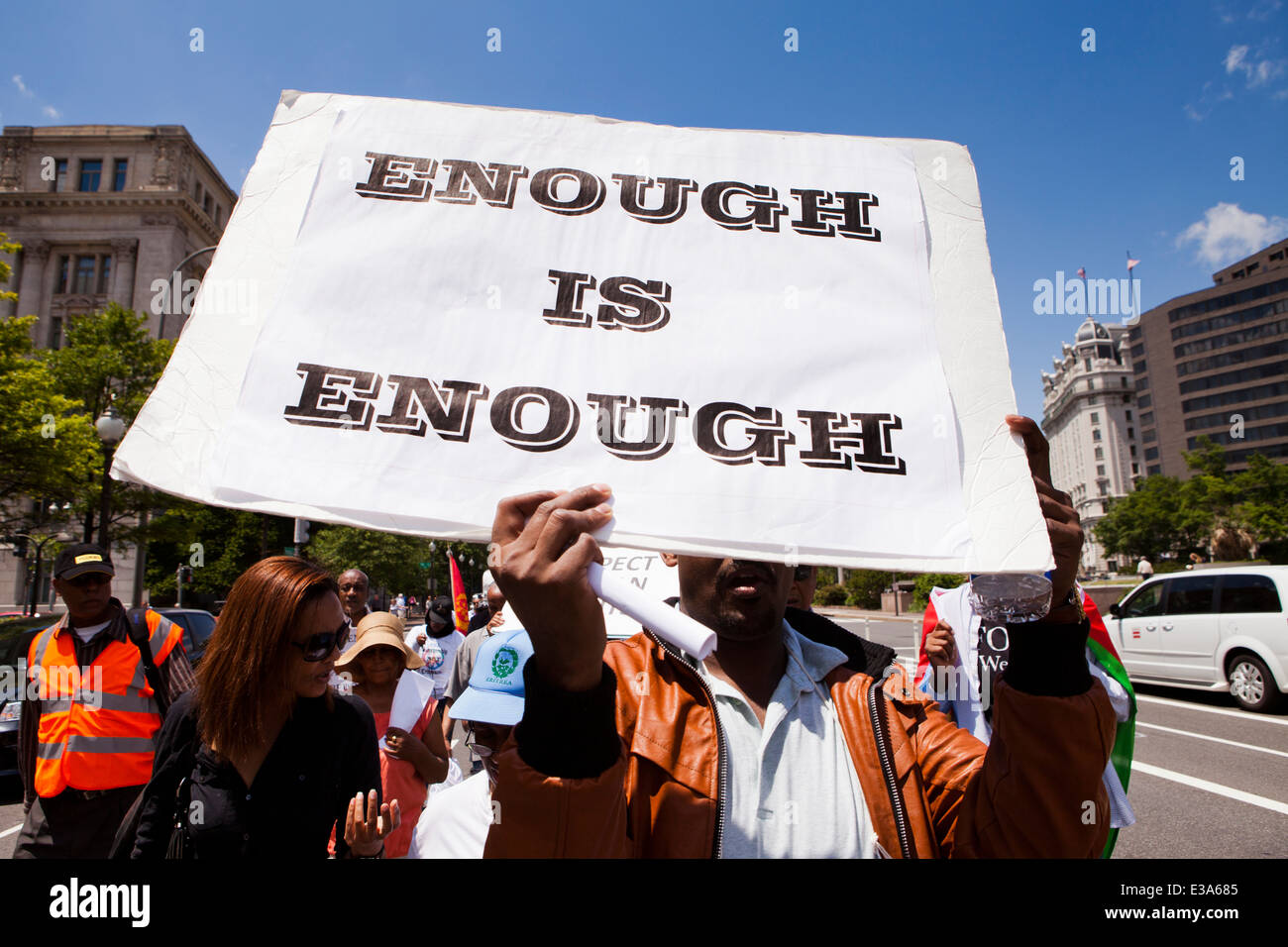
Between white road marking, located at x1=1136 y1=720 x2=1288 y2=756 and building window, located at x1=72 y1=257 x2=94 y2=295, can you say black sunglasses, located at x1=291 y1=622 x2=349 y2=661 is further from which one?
building window, located at x1=72 y1=257 x2=94 y2=295

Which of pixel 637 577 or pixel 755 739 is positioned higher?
pixel 637 577

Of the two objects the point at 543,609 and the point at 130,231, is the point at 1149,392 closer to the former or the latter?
the point at 130,231

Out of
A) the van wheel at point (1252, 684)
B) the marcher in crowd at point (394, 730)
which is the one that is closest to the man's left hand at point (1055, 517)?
the marcher in crowd at point (394, 730)

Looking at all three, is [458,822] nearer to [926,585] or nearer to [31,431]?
[31,431]

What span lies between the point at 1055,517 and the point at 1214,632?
12.3 metres

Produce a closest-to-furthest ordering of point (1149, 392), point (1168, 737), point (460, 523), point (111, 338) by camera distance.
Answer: point (460, 523)
point (1168, 737)
point (111, 338)
point (1149, 392)

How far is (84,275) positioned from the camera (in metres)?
43.2

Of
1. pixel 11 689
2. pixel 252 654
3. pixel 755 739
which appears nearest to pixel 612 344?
pixel 755 739

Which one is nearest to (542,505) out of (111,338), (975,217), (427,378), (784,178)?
(427,378)

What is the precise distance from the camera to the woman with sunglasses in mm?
2162

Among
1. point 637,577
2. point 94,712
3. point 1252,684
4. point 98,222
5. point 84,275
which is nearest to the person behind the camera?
point 94,712
